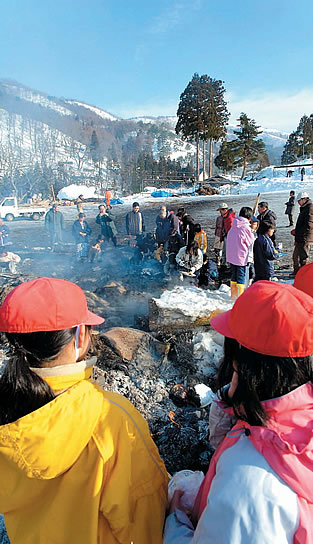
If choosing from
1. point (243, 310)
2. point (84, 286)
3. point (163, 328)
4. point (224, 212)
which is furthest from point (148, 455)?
point (224, 212)

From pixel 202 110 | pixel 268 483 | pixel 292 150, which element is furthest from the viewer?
pixel 292 150

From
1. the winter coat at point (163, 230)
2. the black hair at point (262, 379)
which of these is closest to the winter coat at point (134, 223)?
the winter coat at point (163, 230)

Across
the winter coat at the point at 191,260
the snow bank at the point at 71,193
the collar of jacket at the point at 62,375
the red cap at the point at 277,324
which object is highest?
the snow bank at the point at 71,193

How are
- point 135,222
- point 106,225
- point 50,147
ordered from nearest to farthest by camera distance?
point 135,222, point 106,225, point 50,147

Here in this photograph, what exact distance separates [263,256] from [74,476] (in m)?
4.70

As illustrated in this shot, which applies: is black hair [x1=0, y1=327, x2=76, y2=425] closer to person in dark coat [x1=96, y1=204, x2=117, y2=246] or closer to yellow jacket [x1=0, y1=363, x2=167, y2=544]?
yellow jacket [x1=0, y1=363, x2=167, y2=544]

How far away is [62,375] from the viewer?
1082 millimetres

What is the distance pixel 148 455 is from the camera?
45.2 inches

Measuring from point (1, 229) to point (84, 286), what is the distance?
4528 mm

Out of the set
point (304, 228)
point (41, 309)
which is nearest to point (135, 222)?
point (304, 228)

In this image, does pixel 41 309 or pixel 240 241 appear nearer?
pixel 41 309

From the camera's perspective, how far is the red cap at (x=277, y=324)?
3.08 feet

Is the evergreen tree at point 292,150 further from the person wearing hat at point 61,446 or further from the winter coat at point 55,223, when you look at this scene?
the person wearing hat at point 61,446

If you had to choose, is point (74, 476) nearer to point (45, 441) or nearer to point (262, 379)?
point (45, 441)
